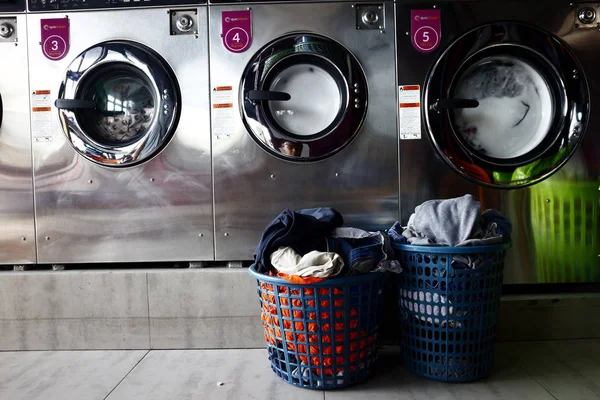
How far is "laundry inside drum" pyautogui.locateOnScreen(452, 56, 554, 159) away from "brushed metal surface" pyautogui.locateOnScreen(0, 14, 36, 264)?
195 cm

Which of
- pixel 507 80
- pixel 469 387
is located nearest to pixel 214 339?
pixel 469 387

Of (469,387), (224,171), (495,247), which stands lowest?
(469,387)

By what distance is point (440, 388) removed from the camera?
5.37 feet

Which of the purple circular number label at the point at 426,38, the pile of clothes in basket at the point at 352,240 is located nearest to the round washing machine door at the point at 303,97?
the purple circular number label at the point at 426,38

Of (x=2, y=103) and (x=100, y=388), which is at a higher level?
(x=2, y=103)

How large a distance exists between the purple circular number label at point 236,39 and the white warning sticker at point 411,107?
0.71 metres

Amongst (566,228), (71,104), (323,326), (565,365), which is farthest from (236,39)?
(565,365)

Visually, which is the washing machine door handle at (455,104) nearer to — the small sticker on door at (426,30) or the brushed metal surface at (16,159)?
the small sticker on door at (426,30)

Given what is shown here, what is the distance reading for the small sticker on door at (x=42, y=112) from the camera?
6.91ft

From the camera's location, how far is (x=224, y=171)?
2.08 meters

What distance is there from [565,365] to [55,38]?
8.39 feet

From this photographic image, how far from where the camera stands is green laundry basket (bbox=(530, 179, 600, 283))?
6.71 feet

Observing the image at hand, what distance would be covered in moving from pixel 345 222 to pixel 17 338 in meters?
1.57

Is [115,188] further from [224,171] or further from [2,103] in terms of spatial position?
[2,103]
